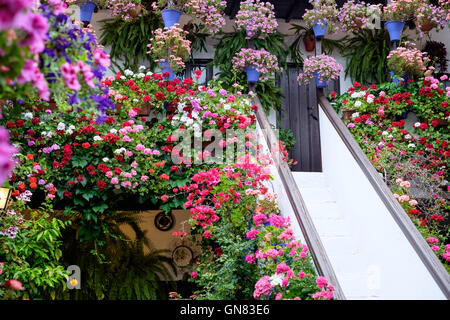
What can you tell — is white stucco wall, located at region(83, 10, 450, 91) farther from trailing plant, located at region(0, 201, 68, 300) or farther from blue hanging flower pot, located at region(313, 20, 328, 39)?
trailing plant, located at region(0, 201, 68, 300)

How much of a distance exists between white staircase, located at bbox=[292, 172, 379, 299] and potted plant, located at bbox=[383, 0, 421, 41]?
9.85ft

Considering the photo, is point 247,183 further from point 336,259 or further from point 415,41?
point 415,41

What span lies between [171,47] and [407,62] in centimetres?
348

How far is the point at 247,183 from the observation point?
16.3ft

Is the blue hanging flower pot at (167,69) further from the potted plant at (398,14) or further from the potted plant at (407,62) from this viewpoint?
the potted plant at (398,14)

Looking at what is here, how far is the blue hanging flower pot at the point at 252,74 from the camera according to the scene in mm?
6754

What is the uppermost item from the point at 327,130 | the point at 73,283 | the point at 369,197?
the point at 327,130

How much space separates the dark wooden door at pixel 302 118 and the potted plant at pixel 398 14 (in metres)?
1.38

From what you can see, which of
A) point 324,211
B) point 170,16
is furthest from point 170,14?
point 324,211

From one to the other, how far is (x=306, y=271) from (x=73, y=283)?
3.83m

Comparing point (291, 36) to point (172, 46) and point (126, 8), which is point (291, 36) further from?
point (126, 8)

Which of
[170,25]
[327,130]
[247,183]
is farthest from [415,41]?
[247,183]

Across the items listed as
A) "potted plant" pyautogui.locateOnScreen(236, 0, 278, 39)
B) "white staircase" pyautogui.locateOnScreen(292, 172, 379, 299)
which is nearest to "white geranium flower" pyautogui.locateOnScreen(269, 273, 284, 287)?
"white staircase" pyautogui.locateOnScreen(292, 172, 379, 299)

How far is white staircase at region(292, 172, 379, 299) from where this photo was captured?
4153 mm
